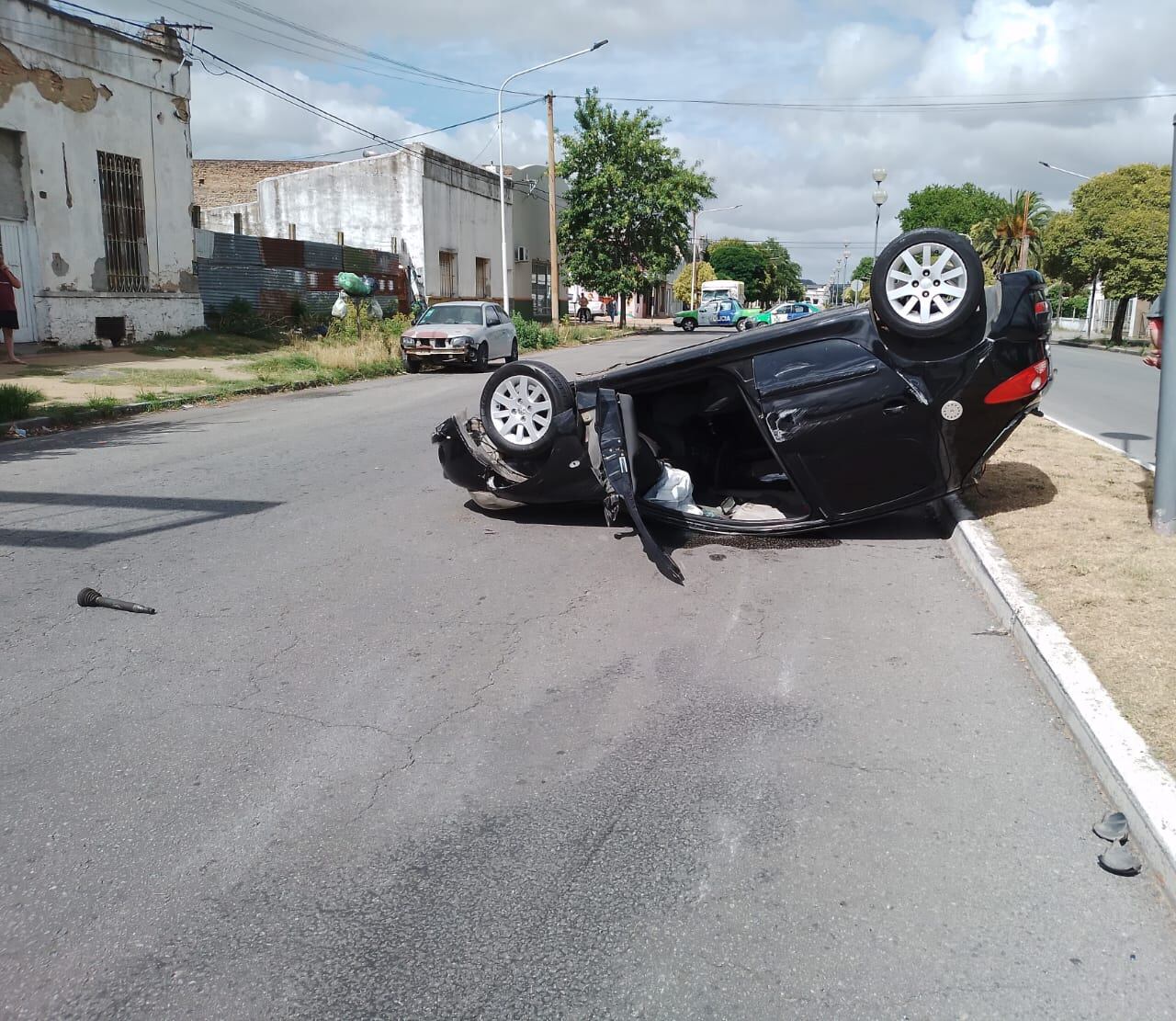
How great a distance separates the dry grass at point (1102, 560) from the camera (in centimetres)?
412

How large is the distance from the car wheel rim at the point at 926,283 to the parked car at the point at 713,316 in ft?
173

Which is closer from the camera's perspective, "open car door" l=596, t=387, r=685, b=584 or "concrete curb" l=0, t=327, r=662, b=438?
"open car door" l=596, t=387, r=685, b=584

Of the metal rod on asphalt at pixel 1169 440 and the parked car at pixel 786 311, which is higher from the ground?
the parked car at pixel 786 311

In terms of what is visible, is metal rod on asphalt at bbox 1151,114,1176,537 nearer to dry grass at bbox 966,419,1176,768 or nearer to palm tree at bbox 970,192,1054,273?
dry grass at bbox 966,419,1176,768

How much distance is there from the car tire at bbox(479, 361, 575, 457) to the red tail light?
269cm

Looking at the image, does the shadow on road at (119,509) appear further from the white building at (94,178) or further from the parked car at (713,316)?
the parked car at (713,316)

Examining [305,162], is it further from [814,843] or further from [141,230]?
[814,843]

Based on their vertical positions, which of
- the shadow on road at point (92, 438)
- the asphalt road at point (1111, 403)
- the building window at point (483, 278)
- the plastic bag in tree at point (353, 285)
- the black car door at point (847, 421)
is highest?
the building window at point (483, 278)

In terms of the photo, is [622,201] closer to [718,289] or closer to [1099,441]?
[718,289]

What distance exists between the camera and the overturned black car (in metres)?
6.09

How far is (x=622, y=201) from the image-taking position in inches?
1937

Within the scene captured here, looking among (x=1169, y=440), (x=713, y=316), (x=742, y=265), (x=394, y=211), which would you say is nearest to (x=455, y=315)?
(x=394, y=211)

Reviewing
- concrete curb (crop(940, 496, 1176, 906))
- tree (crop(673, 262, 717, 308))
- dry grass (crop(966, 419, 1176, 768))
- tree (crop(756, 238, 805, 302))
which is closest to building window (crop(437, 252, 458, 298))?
dry grass (crop(966, 419, 1176, 768))

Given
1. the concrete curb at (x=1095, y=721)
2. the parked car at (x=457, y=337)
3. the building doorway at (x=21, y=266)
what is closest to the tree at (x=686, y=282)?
the parked car at (x=457, y=337)
